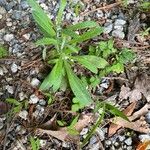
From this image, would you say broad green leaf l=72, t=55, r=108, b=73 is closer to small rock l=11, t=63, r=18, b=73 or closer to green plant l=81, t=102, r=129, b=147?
green plant l=81, t=102, r=129, b=147

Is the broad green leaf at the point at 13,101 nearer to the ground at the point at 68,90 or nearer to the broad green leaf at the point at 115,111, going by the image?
the ground at the point at 68,90

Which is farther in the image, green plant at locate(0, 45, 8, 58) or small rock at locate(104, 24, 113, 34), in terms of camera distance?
small rock at locate(104, 24, 113, 34)

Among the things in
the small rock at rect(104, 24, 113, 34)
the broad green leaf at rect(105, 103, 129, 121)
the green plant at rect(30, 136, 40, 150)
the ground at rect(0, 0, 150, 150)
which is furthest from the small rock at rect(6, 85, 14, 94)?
the small rock at rect(104, 24, 113, 34)

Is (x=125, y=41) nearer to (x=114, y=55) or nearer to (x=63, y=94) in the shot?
(x=114, y=55)

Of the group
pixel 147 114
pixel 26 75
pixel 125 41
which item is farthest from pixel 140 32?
pixel 26 75

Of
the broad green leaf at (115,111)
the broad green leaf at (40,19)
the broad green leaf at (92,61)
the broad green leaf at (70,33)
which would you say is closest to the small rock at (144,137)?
the broad green leaf at (115,111)

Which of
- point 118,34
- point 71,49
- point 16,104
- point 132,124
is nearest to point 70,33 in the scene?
point 71,49
